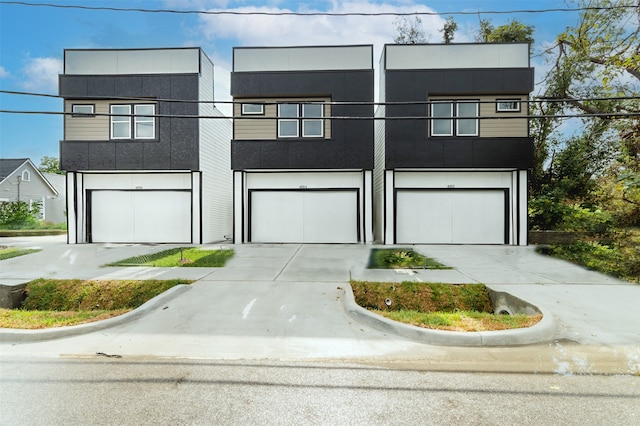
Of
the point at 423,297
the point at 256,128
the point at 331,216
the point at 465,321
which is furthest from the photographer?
the point at 331,216

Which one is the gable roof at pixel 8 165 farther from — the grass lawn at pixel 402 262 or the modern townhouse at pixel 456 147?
the grass lawn at pixel 402 262

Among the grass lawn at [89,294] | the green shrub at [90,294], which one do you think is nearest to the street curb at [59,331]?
the grass lawn at [89,294]

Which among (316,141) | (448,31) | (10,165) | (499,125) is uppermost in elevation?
(448,31)

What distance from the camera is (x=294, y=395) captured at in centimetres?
327

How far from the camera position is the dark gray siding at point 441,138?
1291 cm

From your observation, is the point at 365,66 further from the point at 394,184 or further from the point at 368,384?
the point at 368,384

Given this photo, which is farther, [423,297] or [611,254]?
[611,254]

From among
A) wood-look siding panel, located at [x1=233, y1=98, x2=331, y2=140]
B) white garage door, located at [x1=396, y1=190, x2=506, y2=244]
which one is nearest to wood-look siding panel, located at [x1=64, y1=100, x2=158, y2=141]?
wood-look siding panel, located at [x1=233, y1=98, x2=331, y2=140]

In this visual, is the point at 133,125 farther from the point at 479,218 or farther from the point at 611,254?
the point at 611,254

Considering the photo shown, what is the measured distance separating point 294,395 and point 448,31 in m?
24.2

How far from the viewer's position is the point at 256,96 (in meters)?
13.4

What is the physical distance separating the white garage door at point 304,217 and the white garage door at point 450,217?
79.8 inches

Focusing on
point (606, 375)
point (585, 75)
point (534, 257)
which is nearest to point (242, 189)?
point (534, 257)

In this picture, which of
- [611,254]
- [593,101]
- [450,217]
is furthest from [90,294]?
[593,101]
